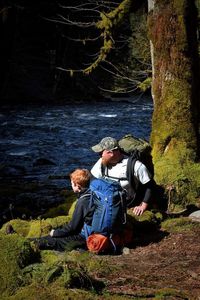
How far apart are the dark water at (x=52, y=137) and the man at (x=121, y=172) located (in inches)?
179

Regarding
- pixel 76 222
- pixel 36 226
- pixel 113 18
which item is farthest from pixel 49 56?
pixel 76 222

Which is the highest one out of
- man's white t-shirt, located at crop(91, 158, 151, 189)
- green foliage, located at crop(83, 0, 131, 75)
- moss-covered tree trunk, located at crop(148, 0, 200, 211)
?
green foliage, located at crop(83, 0, 131, 75)

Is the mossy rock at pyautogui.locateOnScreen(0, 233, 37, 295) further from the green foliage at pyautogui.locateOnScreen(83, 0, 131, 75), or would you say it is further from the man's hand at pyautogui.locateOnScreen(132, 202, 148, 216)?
the green foliage at pyautogui.locateOnScreen(83, 0, 131, 75)

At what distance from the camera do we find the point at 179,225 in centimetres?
741

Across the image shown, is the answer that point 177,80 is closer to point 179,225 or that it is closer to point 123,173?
point 123,173

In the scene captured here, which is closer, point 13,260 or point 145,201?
point 13,260

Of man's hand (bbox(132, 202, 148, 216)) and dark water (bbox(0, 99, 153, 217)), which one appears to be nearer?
man's hand (bbox(132, 202, 148, 216))

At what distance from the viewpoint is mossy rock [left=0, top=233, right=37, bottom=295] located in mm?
4566

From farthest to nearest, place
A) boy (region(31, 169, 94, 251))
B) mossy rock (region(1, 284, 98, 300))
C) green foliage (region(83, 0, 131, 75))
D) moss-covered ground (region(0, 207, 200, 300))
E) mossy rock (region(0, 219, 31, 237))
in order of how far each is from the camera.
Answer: green foliage (region(83, 0, 131, 75)) < mossy rock (region(0, 219, 31, 237)) < boy (region(31, 169, 94, 251)) < moss-covered ground (region(0, 207, 200, 300)) < mossy rock (region(1, 284, 98, 300))

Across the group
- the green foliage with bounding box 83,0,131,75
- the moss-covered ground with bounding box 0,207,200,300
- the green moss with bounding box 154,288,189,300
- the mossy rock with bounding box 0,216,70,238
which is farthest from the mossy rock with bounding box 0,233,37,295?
the green foliage with bounding box 83,0,131,75

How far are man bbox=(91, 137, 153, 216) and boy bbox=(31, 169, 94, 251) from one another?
76 cm

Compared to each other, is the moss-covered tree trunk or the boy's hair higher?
the moss-covered tree trunk

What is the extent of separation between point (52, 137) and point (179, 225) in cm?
1492

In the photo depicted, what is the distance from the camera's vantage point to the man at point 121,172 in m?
7.12
